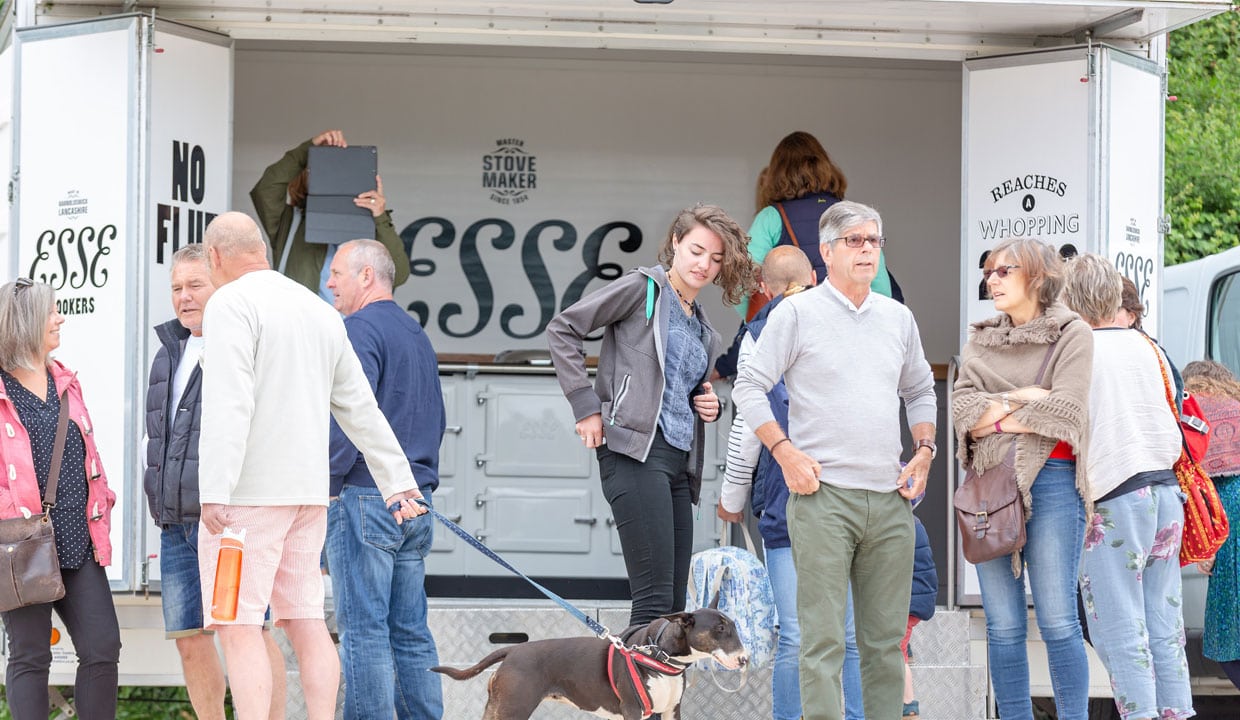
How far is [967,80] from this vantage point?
5.95m

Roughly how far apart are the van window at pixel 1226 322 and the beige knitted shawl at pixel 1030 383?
298 cm

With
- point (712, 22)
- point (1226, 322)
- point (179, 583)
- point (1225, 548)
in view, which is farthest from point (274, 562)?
point (1226, 322)

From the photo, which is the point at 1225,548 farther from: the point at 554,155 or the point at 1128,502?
the point at 554,155

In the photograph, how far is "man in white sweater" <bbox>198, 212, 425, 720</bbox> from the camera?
4.11m

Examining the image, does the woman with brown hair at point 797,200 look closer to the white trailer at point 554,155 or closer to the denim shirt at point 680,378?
the white trailer at point 554,155

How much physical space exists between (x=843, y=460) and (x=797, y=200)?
242 cm

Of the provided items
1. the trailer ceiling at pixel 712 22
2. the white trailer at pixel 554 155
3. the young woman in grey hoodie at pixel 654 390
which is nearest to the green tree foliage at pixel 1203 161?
the white trailer at pixel 554 155

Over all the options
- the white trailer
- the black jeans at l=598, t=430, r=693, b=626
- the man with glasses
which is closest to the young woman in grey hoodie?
the black jeans at l=598, t=430, r=693, b=626

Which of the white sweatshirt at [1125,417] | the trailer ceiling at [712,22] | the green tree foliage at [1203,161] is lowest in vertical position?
the white sweatshirt at [1125,417]

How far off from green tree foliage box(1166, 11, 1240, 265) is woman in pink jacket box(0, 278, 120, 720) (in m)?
10.4

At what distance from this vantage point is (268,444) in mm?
4199

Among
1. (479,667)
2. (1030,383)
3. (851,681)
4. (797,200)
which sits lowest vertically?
(851,681)

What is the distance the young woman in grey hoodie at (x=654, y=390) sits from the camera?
15.0ft

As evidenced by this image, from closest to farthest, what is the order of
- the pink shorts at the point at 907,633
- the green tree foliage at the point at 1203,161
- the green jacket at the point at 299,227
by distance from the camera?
1. the pink shorts at the point at 907,633
2. the green jacket at the point at 299,227
3. the green tree foliage at the point at 1203,161
